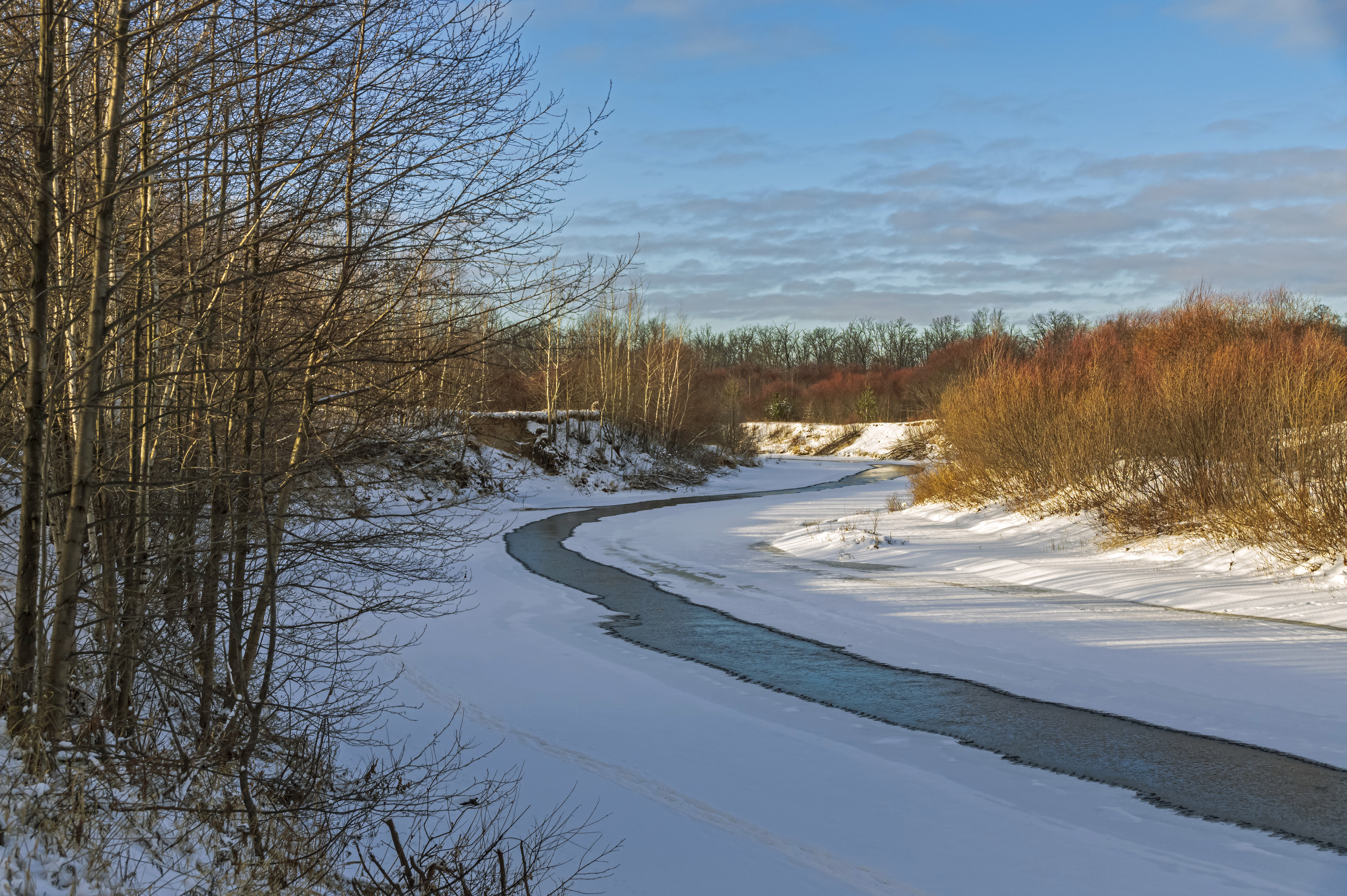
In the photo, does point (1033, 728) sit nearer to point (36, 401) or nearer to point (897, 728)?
point (897, 728)

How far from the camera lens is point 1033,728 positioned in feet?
26.6

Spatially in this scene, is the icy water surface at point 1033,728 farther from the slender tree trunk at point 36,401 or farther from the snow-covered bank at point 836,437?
the snow-covered bank at point 836,437

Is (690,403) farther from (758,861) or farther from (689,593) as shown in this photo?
(758,861)

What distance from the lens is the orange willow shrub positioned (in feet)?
44.7

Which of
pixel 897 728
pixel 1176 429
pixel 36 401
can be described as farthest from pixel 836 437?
pixel 36 401

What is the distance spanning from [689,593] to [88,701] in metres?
9.44

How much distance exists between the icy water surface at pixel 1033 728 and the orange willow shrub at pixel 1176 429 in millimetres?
7277

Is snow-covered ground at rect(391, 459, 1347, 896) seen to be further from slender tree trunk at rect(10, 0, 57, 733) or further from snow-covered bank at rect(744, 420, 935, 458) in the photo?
snow-covered bank at rect(744, 420, 935, 458)

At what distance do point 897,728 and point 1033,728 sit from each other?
1172mm

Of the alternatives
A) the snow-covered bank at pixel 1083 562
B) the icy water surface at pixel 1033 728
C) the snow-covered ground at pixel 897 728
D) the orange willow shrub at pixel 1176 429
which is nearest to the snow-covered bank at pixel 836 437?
the orange willow shrub at pixel 1176 429

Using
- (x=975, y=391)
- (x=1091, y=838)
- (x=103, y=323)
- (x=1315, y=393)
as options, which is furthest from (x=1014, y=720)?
(x=975, y=391)

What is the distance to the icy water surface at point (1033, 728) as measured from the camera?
6348mm

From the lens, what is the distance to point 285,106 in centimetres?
614

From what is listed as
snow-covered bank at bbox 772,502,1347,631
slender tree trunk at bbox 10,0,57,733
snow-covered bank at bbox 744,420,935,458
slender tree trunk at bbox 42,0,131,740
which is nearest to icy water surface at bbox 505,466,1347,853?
snow-covered bank at bbox 772,502,1347,631
